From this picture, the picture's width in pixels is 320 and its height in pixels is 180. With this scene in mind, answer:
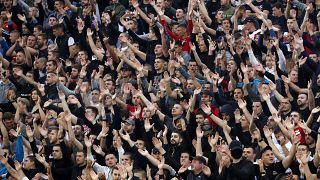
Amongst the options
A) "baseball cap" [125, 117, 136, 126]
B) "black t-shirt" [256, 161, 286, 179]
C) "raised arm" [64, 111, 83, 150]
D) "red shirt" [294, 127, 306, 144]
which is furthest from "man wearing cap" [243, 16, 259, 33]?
"black t-shirt" [256, 161, 286, 179]

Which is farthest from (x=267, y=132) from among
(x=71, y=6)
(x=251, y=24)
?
(x=71, y=6)

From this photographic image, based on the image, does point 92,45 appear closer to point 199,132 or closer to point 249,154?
point 199,132

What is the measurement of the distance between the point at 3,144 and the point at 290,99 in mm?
4169

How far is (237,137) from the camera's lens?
18750 millimetres

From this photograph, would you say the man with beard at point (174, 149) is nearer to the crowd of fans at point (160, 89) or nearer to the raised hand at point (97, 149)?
the crowd of fans at point (160, 89)

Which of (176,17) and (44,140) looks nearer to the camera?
(44,140)

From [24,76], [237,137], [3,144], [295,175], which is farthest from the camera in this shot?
[24,76]

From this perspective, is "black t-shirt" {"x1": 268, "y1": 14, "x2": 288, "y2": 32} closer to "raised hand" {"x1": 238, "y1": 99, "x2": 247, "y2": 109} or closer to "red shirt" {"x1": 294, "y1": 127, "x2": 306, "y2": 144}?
"raised hand" {"x1": 238, "y1": 99, "x2": 247, "y2": 109}

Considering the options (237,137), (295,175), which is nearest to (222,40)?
(237,137)

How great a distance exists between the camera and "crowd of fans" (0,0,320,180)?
59.5 ft

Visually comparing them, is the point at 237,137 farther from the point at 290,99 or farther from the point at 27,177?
the point at 27,177

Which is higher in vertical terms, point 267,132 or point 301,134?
point 267,132

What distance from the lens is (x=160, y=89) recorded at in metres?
20.1

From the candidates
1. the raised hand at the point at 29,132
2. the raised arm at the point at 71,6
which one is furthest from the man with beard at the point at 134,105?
the raised arm at the point at 71,6
